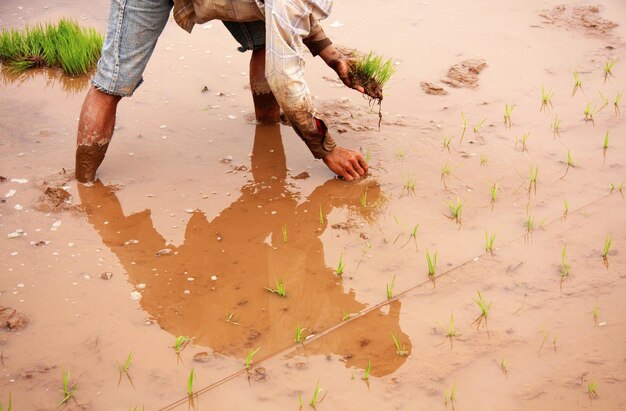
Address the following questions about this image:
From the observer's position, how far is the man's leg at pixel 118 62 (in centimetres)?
334

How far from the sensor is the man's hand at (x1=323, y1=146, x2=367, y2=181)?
144 inches

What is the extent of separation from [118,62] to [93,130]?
1.17 ft

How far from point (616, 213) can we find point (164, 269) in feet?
6.54

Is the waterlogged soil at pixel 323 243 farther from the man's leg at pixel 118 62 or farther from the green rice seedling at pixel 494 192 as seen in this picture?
the man's leg at pixel 118 62

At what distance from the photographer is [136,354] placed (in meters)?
2.70

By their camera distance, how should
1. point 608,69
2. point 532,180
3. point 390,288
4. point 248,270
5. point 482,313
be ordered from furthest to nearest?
point 608,69, point 532,180, point 248,270, point 390,288, point 482,313

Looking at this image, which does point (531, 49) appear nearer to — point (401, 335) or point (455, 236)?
point (455, 236)

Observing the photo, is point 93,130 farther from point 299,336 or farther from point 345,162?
point 299,336

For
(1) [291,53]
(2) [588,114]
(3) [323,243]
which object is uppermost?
(1) [291,53]

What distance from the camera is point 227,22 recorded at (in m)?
3.77

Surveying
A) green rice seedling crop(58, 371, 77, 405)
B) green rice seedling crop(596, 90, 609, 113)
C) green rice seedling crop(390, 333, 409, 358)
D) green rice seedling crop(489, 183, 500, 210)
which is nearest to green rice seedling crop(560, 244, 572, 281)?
green rice seedling crop(489, 183, 500, 210)

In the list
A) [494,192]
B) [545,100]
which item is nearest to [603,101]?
[545,100]

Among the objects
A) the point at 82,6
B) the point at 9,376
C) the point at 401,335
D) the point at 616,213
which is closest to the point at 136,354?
the point at 9,376

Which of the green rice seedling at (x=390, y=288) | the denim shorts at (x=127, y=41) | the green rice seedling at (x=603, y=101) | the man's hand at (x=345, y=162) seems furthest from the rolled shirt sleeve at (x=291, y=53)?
the green rice seedling at (x=603, y=101)
